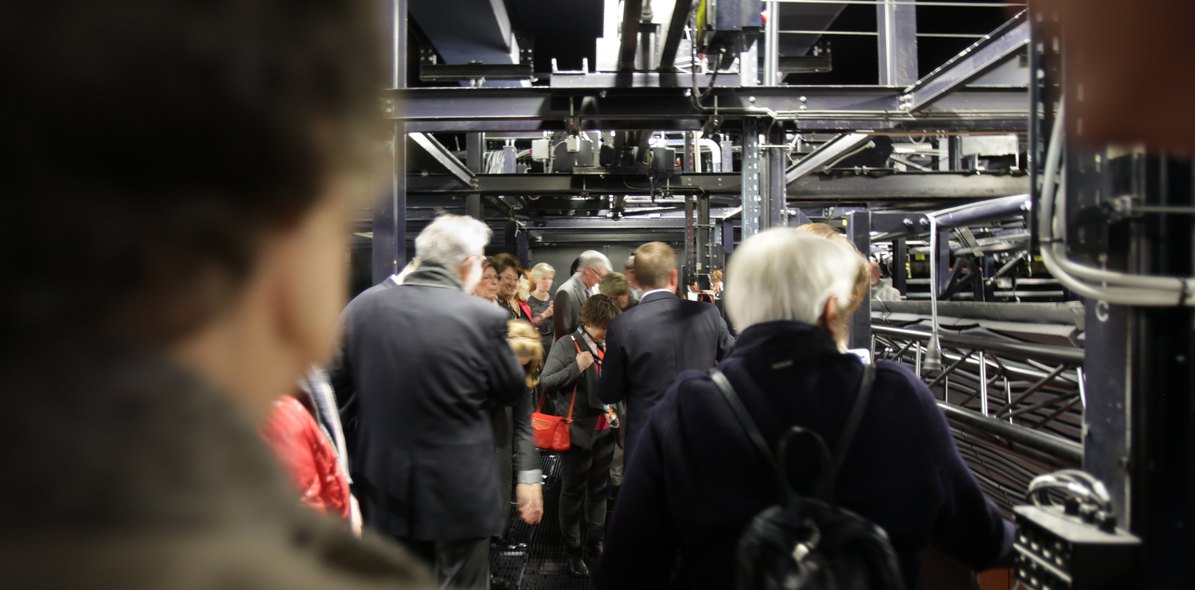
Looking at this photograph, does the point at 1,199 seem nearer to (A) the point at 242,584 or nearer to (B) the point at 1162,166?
(A) the point at 242,584

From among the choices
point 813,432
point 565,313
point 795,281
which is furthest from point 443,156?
point 813,432

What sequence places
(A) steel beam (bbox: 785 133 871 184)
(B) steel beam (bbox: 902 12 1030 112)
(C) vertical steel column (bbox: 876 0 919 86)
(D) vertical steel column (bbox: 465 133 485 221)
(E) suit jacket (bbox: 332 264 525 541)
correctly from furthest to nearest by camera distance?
(D) vertical steel column (bbox: 465 133 485 221) → (A) steel beam (bbox: 785 133 871 184) → (C) vertical steel column (bbox: 876 0 919 86) → (B) steel beam (bbox: 902 12 1030 112) → (E) suit jacket (bbox: 332 264 525 541)

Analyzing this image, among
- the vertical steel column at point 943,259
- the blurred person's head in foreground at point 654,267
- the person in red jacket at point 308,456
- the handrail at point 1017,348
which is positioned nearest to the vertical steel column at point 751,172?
the blurred person's head in foreground at point 654,267

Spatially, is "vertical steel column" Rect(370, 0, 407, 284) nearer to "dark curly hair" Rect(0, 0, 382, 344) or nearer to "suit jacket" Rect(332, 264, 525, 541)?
"suit jacket" Rect(332, 264, 525, 541)

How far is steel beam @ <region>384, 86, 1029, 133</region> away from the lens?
12.5 ft

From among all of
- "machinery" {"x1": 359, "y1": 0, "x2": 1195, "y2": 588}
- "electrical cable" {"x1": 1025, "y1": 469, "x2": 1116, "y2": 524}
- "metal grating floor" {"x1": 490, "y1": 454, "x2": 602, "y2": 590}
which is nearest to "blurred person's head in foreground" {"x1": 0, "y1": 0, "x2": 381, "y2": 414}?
"machinery" {"x1": 359, "y1": 0, "x2": 1195, "y2": 588}

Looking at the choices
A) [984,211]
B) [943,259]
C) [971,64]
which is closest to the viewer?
[971,64]

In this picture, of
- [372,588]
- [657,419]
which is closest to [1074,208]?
[657,419]

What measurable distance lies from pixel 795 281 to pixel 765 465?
431 millimetres

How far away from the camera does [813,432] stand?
54.5 inches

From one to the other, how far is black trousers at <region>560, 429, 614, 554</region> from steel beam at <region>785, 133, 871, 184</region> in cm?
231

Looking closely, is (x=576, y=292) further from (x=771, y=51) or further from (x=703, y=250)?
(x=771, y=51)

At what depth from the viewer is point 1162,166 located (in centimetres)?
133

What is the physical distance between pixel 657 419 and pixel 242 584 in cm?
130
